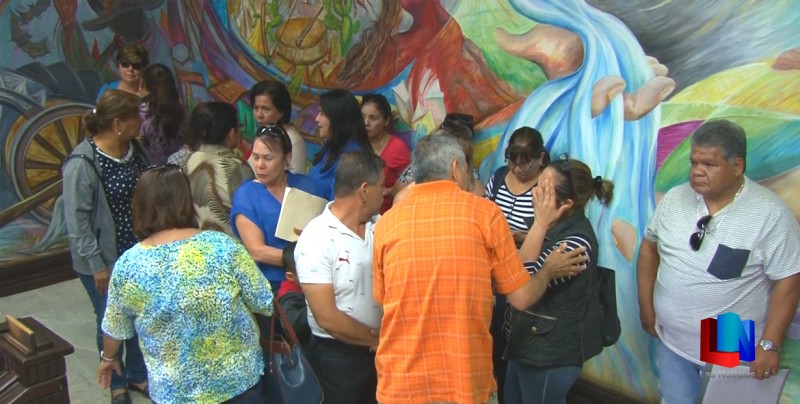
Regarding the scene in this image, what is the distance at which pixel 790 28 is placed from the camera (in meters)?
3.05

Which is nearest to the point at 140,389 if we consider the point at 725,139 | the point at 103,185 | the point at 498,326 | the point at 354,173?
the point at 103,185

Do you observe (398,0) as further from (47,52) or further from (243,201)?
(47,52)

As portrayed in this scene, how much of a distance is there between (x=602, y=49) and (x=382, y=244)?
6.02 ft

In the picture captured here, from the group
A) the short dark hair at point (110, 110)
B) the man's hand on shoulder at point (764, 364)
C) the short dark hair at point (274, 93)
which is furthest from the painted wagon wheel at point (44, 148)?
the man's hand on shoulder at point (764, 364)

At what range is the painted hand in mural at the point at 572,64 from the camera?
3.53 meters

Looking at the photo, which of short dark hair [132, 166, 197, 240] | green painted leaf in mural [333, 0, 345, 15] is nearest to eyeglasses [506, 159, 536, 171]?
short dark hair [132, 166, 197, 240]

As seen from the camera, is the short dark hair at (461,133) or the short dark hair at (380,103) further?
the short dark hair at (380,103)

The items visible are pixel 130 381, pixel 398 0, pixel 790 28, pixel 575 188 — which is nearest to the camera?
pixel 575 188

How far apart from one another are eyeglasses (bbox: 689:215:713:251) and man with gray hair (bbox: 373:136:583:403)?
2.32ft

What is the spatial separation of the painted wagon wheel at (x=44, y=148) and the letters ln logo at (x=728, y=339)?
5.30 meters

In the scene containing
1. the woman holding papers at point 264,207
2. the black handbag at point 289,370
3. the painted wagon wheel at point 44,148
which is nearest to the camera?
the black handbag at point 289,370

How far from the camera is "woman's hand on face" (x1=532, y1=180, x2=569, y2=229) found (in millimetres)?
2785

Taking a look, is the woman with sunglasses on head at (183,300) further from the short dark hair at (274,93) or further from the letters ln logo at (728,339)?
the short dark hair at (274,93)

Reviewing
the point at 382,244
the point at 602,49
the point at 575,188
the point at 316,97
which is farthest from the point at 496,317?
the point at 316,97
